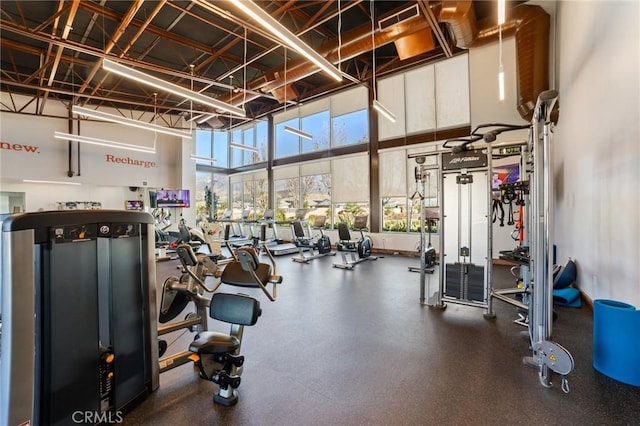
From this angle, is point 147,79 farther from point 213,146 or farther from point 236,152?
point 213,146

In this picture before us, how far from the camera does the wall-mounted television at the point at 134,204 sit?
1085 cm

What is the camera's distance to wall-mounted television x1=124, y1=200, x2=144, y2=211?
35.6ft

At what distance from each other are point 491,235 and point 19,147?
41.6 feet

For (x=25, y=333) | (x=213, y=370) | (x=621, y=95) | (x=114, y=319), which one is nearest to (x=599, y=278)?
(x=621, y=95)

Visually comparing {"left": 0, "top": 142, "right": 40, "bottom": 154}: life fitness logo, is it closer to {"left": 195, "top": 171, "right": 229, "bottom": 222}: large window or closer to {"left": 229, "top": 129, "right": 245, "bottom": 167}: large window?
{"left": 195, "top": 171, "right": 229, "bottom": 222}: large window

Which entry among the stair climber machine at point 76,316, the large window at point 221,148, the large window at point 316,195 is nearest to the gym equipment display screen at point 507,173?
the large window at point 316,195

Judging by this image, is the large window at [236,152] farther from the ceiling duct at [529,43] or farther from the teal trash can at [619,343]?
the teal trash can at [619,343]

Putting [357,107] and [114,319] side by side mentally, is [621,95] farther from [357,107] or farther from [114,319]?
[357,107]

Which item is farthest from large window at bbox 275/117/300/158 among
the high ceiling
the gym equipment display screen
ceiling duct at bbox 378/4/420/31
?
the gym equipment display screen

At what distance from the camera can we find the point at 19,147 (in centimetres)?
901

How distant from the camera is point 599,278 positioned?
357 centimetres

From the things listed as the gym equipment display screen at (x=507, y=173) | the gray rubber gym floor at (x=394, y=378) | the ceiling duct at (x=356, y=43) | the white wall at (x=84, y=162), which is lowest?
the gray rubber gym floor at (x=394, y=378)

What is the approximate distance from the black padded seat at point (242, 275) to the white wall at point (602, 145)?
329cm

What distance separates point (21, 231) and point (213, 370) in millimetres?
1403
